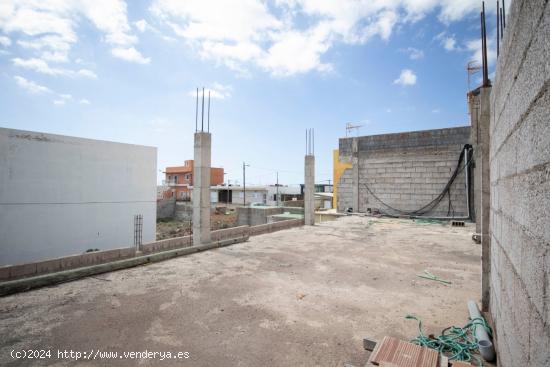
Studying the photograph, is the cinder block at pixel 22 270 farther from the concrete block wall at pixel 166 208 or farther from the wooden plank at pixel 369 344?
the concrete block wall at pixel 166 208

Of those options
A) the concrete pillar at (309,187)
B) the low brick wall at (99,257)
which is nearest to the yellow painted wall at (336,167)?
the concrete pillar at (309,187)

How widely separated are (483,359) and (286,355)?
1887 mm

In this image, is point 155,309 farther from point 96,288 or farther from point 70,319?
point 96,288

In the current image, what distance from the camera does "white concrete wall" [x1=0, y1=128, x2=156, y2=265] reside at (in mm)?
12570

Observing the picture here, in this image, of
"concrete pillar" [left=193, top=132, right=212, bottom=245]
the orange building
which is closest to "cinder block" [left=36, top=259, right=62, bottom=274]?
"concrete pillar" [left=193, top=132, right=212, bottom=245]

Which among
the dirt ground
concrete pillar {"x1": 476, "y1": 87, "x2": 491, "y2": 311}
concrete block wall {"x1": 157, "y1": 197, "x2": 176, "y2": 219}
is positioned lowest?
the dirt ground

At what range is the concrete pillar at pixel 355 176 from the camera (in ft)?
51.4

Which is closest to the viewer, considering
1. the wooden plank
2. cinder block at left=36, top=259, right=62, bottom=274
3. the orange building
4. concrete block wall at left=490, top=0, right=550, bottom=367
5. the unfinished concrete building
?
concrete block wall at left=490, top=0, right=550, bottom=367

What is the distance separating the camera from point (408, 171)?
1411 cm

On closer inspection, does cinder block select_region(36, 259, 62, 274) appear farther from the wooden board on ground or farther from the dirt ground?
the dirt ground

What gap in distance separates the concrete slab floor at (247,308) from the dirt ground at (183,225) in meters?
16.4

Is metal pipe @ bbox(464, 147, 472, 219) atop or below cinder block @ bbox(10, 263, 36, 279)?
atop

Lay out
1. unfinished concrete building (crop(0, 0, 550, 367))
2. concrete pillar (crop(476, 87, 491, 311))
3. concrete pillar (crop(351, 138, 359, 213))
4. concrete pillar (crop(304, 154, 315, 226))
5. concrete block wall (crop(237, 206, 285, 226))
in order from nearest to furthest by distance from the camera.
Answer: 1. unfinished concrete building (crop(0, 0, 550, 367))
2. concrete pillar (crop(476, 87, 491, 311))
3. concrete pillar (crop(304, 154, 315, 226))
4. concrete pillar (crop(351, 138, 359, 213))
5. concrete block wall (crop(237, 206, 285, 226))

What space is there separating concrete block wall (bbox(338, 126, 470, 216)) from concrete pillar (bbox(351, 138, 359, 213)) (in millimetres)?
84
